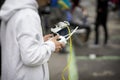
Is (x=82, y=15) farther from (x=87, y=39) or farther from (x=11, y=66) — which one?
(x=11, y=66)

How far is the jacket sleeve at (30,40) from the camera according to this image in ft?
10.3

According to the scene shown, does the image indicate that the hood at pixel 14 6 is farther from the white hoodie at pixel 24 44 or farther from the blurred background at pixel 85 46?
the blurred background at pixel 85 46

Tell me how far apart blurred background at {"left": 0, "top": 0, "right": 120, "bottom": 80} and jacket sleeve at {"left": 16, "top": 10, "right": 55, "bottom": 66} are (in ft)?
14.0

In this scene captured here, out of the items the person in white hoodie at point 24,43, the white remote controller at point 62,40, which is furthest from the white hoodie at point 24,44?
Answer: the white remote controller at point 62,40

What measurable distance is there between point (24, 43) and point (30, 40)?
0.20 feet

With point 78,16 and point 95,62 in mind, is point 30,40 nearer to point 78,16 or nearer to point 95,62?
point 95,62

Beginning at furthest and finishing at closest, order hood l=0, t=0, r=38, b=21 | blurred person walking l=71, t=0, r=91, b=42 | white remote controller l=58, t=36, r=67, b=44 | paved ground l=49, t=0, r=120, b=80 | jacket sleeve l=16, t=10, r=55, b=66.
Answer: blurred person walking l=71, t=0, r=91, b=42, paved ground l=49, t=0, r=120, b=80, white remote controller l=58, t=36, r=67, b=44, hood l=0, t=0, r=38, b=21, jacket sleeve l=16, t=10, r=55, b=66

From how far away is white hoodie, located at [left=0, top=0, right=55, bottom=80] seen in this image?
3.17 m

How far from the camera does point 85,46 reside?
1063 cm

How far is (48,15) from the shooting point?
1007 cm

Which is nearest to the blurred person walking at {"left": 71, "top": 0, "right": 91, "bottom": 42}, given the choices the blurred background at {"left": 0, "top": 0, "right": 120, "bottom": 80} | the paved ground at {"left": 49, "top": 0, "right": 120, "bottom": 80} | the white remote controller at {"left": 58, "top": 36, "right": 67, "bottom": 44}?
the blurred background at {"left": 0, "top": 0, "right": 120, "bottom": 80}

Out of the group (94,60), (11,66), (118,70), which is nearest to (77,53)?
(94,60)

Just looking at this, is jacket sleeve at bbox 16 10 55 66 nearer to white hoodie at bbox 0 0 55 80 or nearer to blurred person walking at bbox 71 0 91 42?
white hoodie at bbox 0 0 55 80

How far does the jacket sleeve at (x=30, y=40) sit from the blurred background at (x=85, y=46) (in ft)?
14.0
